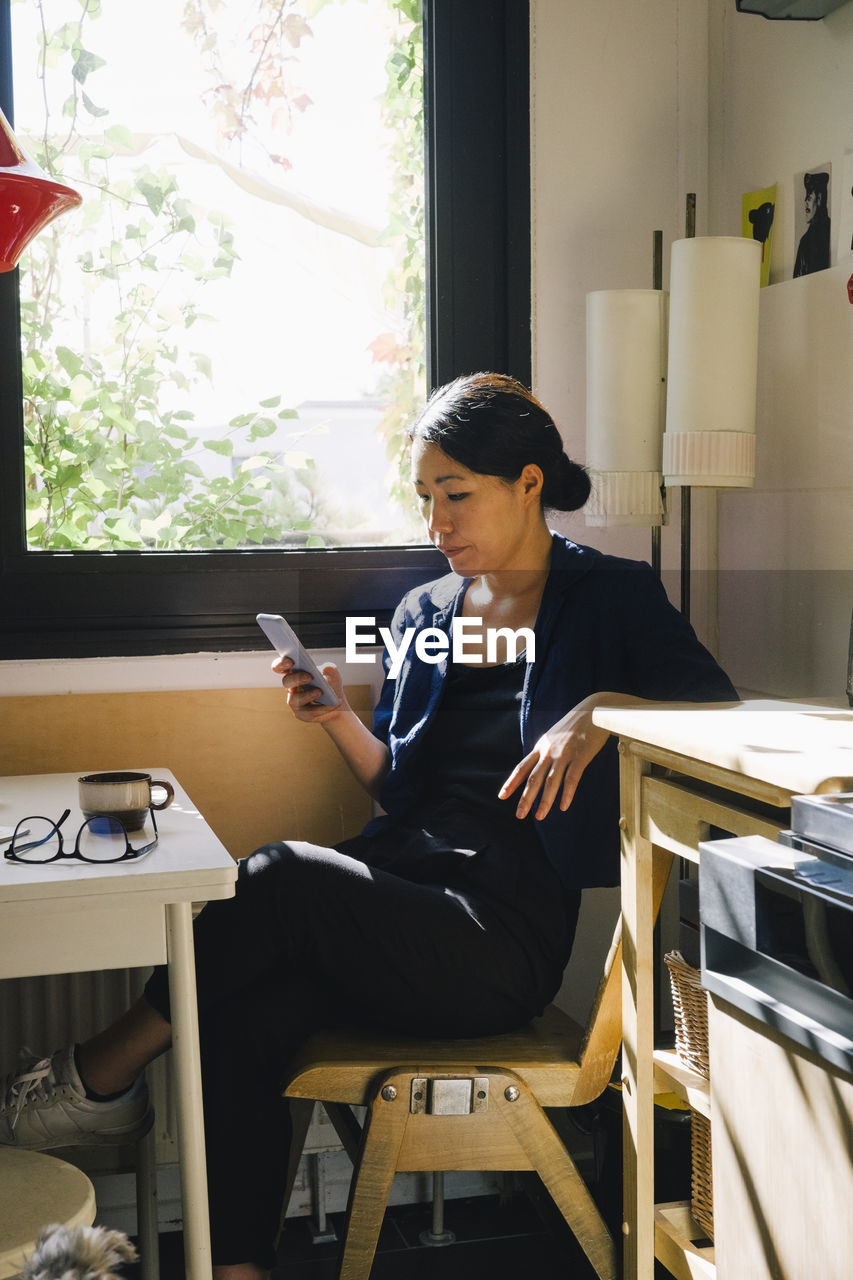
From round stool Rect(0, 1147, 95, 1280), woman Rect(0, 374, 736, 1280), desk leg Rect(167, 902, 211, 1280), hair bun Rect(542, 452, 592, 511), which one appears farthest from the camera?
hair bun Rect(542, 452, 592, 511)

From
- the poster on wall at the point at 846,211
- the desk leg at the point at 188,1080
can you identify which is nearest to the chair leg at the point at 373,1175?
the desk leg at the point at 188,1080

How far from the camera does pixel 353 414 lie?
2211 mm

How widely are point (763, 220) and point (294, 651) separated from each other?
3.62 feet

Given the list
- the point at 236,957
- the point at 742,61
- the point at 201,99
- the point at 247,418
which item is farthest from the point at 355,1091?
the point at 742,61

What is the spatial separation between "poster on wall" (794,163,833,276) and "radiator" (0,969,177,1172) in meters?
1.55

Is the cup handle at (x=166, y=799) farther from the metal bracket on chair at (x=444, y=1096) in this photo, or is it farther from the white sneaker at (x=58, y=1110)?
the metal bracket on chair at (x=444, y=1096)

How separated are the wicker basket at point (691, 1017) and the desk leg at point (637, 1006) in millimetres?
43

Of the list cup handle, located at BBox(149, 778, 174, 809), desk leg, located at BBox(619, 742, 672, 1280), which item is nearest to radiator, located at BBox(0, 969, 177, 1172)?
cup handle, located at BBox(149, 778, 174, 809)

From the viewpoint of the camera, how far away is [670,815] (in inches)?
54.8

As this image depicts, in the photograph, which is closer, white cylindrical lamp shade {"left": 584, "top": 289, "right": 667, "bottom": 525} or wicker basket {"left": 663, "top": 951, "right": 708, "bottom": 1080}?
wicker basket {"left": 663, "top": 951, "right": 708, "bottom": 1080}

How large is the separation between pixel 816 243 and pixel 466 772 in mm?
1009

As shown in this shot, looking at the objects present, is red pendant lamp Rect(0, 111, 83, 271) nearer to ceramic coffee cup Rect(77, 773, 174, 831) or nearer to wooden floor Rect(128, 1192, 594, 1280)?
ceramic coffee cup Rect(77, 773, 174, 831)

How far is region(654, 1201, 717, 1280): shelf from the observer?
1.42 metres

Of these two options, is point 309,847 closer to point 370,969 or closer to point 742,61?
point 370,969
